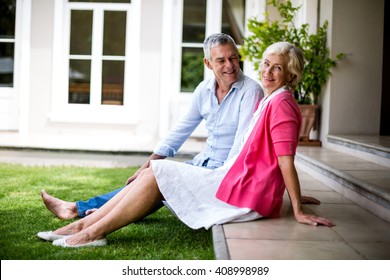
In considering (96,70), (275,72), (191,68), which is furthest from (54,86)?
(275,72)

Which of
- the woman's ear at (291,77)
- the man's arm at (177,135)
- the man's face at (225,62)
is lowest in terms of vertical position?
the man's arm at (177,135)

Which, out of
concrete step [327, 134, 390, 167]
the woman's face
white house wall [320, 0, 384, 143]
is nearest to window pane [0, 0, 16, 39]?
white house wall [320, 0, 384, 143]

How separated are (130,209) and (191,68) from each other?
505 cm

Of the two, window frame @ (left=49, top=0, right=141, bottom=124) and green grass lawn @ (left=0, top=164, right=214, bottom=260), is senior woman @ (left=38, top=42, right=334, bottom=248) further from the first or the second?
window frame @ (left=49, top=0, right=141, bottom=124)

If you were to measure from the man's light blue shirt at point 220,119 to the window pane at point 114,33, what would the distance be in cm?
451

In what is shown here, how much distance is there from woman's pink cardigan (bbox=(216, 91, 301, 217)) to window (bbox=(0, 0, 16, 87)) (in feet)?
18.8

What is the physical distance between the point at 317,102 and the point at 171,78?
7.70ft

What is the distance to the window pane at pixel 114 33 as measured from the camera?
7.35 m

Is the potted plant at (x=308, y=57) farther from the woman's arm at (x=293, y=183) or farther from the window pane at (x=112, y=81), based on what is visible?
the woman's arm at (x=293, y=183)

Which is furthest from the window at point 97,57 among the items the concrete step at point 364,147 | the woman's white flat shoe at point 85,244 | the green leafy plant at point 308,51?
the woman's white flat shoe at point 85,244

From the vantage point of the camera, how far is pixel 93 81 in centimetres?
736
